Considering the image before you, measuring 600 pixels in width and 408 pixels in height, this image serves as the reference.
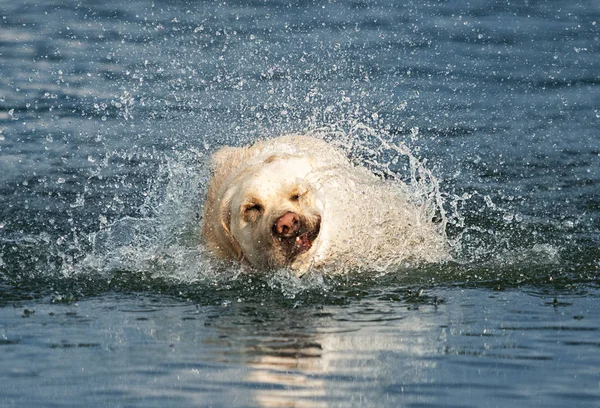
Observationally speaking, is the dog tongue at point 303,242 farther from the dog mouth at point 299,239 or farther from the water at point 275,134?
the water at point 275,134

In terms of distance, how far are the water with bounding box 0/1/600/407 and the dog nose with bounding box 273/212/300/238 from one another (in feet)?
1.30

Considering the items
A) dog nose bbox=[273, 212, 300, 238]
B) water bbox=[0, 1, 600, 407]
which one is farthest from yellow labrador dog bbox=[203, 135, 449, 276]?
water bbox=[0, 1, 600, 407]

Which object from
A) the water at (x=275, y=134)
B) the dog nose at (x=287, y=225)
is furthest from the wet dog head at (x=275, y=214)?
the water at (x=275, y=134)

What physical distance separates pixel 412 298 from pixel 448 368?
64.2 inches

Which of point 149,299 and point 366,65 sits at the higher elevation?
point 366,65

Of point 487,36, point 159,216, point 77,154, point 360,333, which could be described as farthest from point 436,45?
point 360,333

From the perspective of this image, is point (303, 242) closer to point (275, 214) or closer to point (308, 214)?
point (308, 214)

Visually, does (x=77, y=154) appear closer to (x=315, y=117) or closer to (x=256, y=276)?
(x=315, y=117)

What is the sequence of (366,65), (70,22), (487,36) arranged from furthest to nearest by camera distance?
(70,22) → (487,36) → (366,65)

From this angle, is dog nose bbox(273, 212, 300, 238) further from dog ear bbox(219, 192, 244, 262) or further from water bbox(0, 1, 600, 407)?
dog ear bbox(219, 192, 244, 262)

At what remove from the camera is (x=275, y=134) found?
1244cm

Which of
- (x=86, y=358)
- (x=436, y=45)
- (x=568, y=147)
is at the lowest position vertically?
(x=86, y=358)

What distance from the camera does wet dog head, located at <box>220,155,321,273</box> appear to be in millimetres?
8030

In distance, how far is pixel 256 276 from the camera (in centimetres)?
834
